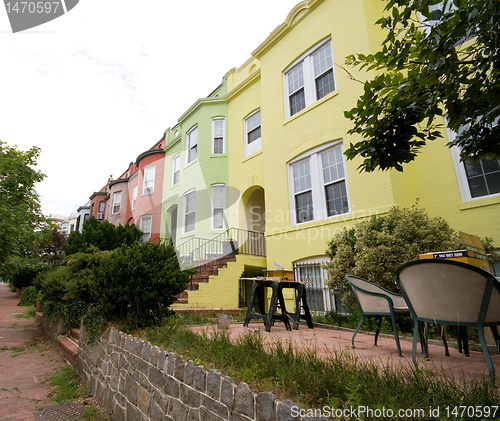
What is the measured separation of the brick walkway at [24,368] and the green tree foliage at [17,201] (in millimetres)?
2987

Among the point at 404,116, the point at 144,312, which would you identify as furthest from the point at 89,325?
the point at 404,116

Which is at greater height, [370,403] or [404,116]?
[404,116]

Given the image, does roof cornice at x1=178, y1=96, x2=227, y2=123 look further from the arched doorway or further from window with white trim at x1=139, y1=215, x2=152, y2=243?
window with white trim at x1=139, y1=215, x2=152, y2=243

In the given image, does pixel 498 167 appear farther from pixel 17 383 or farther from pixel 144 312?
pixel 17 383

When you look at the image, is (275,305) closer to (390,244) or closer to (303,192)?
(390,244)

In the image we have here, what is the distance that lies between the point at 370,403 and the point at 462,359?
6.64 feet

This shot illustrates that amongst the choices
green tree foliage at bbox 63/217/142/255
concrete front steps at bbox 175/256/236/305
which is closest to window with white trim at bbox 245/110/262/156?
concrete front steps at bbox 175/256/236/305

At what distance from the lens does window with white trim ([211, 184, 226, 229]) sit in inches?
525

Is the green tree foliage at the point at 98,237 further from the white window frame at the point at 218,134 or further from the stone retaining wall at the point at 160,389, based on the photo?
the stone retaining wall at the point at 160,389

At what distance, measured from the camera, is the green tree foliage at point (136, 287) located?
463 centimetres

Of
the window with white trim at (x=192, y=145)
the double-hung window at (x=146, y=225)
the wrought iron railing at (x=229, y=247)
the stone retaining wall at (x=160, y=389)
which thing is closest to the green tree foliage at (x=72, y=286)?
the stone retaining wall at (x=160, y=389)

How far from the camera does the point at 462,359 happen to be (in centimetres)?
300
